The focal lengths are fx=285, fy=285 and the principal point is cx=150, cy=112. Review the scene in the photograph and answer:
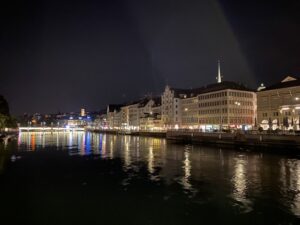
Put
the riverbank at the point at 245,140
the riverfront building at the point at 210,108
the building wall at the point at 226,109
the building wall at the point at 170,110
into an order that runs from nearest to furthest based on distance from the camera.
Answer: the riverbank at the point at 245,140
the building wall at the point at 226,109
the riverfront building at the point at 210,108
the building wall at the point at 170,110

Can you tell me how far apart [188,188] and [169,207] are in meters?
6.19

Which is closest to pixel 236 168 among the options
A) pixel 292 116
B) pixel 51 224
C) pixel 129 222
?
pixel 129 222

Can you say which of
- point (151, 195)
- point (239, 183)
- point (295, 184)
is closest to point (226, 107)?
point (295, 184)

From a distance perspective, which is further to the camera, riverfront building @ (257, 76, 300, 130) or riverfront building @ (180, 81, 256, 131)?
riverfront building @ (180, 81, 256, 131)

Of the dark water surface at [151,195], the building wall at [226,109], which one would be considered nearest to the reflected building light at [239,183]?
the dark water surface at [151,195]

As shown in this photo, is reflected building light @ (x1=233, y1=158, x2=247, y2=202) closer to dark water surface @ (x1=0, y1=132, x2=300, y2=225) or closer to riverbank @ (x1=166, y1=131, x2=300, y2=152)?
dark water surface @ (x1=0, y1=132, x2=300, y2=225)

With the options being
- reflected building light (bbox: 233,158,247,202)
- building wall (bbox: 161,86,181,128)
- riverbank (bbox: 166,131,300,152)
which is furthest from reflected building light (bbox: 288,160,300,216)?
building wall (bbox: 161,86,181,128)

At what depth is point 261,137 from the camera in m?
63.6

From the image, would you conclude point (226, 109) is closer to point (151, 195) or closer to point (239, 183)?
point (239, 183)

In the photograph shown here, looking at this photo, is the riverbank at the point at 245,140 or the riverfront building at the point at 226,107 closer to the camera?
the riverbank at the point at 245,140

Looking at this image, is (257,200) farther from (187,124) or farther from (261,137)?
(187,124)

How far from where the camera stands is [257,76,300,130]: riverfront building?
267 feet

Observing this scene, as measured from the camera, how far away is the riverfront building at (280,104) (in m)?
81.4

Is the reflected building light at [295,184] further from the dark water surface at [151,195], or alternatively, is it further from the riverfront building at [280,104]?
the riverfront building at [280,104]
